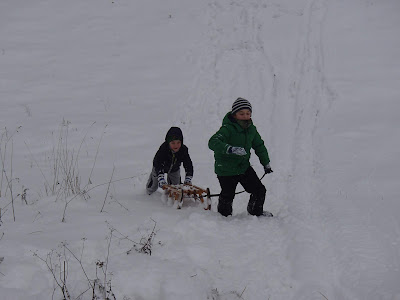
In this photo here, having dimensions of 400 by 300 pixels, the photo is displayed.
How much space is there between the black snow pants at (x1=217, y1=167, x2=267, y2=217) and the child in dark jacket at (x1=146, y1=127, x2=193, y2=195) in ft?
2.52

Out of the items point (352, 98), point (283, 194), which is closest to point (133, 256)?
point (283, 194)

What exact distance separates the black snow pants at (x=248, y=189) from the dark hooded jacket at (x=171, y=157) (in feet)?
2.72

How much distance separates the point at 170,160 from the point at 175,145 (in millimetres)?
363

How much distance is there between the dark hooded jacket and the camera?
555 centimetres

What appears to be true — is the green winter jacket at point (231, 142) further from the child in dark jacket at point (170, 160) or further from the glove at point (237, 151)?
the child in dark jacket at point (170, 160)

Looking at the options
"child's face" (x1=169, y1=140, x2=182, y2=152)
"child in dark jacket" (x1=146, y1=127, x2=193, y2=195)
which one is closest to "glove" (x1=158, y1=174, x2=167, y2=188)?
"child in dark jacket" (x1=146, y1=127, x2=193, y2=195)

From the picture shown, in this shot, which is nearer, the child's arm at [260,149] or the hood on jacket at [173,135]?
the child's arm at [260,149]

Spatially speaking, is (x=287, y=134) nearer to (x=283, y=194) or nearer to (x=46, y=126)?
(x=283, y=194)

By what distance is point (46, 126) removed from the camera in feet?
28.5

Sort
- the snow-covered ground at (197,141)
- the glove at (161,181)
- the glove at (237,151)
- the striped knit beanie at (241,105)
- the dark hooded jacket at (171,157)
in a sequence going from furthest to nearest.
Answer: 1. the dark hooded jacket at (171,157)
2. the glove at (161,181)
3. the striped knit beanie at (241,105)
4. the glove at (237,151)
5. the snow-covered ground at (197,141)

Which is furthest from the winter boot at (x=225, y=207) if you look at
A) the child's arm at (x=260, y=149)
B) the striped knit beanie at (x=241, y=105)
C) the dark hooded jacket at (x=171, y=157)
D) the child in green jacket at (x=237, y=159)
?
the striped knit beanie at (x=241, y=105)

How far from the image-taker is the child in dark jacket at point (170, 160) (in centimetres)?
554

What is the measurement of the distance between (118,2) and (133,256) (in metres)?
15.2

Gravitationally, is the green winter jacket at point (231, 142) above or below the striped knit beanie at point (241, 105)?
below
